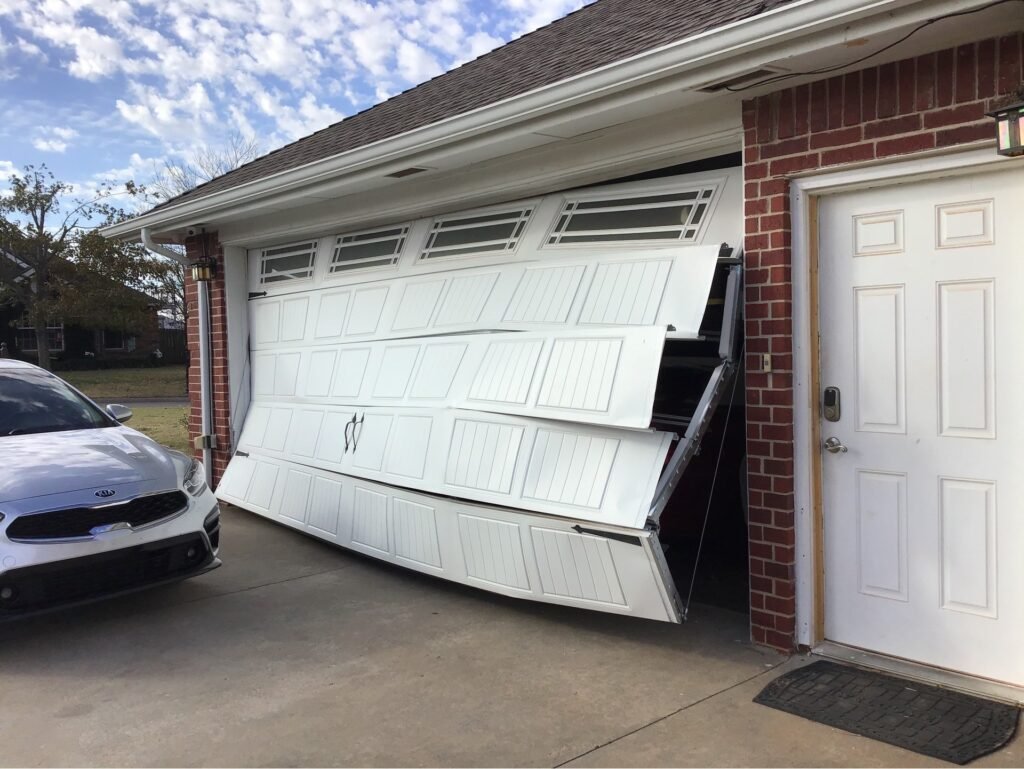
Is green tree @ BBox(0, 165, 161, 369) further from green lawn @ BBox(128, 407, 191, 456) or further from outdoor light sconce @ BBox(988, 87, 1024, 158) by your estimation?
outdoor light sconce @ BBox(988, 87, 1024, 158)

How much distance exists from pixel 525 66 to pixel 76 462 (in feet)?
13.7

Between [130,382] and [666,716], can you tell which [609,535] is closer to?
[666,716]

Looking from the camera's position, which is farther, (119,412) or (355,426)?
(355,426)

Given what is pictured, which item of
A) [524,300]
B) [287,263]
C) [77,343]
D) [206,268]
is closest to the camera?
[524,300]

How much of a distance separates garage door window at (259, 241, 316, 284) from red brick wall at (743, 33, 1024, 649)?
4.58 meters

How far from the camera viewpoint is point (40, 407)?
573 centimetres

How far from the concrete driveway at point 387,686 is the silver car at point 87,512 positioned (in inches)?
14.0

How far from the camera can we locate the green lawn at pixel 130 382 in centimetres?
2694

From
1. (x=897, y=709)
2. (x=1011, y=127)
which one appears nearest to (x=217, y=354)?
(x=897, y=709)

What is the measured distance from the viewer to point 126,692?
13.1 feet

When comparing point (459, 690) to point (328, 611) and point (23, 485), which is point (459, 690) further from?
point (23, 485)

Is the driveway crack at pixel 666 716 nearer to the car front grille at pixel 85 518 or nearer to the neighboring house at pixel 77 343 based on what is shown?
the car front grille at pixel 85 518

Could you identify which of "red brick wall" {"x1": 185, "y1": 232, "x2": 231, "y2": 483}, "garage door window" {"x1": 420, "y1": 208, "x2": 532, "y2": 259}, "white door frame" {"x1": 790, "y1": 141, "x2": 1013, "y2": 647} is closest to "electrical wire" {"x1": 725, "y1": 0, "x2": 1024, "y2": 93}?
"white door frame" {"x1": 790, "y1": 141, "x2": 1013, "y2": 647}

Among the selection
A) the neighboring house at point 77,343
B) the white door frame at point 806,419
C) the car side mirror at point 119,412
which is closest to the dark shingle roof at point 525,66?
the white door frame at point 806,419
